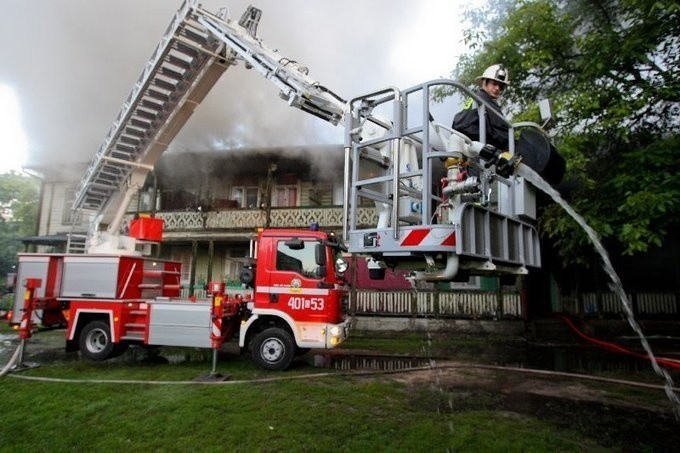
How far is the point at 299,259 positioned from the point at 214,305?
166 cm

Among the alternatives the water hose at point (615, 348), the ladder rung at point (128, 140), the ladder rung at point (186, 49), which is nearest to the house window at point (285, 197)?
the ladder rung at point (128, 140)

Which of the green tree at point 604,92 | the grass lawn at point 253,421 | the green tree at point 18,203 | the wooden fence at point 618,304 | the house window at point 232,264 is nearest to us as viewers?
the grass lawn at point 253,421

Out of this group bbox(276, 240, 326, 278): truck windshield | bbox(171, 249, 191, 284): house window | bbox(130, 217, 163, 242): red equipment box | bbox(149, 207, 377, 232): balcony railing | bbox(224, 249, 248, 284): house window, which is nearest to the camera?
bbox(276, 240, 326, 278): truck windshield

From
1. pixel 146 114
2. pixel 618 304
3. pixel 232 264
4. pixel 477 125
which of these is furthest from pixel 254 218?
pixel 477 125

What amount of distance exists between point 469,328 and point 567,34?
814cm

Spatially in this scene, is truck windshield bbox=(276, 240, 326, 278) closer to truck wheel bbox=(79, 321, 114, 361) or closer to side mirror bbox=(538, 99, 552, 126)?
truck wheel bbox=(79, 321, 114, 361)

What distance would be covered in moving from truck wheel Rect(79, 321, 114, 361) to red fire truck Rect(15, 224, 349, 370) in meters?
0.02

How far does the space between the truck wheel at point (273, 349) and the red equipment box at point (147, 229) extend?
3.26 meters

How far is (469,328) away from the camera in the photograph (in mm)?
12586

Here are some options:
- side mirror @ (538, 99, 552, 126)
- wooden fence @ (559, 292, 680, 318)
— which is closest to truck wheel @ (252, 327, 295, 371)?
side mirror @ (538, 99, 552, 126)

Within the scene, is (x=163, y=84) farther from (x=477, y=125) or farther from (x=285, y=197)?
(x=285, y=197)

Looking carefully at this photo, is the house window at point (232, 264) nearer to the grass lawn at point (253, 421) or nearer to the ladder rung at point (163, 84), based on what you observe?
the ladder rung at point (163, 84)

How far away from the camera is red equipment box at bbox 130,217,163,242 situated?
867 centimetres

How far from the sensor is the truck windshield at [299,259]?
297 inches
